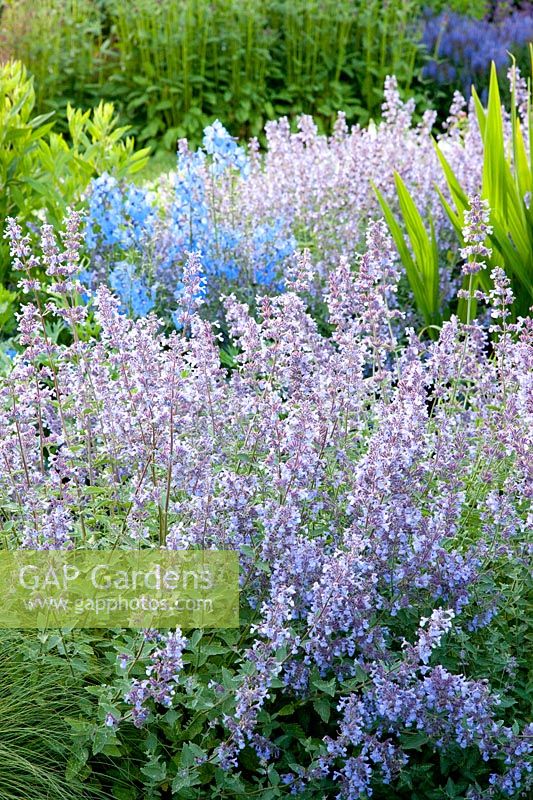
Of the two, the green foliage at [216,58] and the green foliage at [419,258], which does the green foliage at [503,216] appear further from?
the green foliage at [216,58]

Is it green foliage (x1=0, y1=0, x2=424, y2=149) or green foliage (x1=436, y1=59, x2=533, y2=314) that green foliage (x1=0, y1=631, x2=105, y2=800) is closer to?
green foliage (x1=436, y1=59, x2=533, y2=314)

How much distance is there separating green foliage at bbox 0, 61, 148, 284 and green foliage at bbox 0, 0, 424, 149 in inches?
154

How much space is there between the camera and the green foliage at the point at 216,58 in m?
9.07

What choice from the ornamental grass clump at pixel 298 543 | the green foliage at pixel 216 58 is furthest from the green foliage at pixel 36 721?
the green foliage at pixel 216 58

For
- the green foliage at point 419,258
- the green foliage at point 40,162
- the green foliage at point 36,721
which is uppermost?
the green foliage at point 40,162

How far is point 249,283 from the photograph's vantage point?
15.0 feet

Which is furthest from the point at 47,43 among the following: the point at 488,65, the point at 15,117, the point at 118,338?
the point at 118,338

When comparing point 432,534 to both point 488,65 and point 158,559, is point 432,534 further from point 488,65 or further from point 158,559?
point 488,65

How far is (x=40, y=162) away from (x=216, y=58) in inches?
184

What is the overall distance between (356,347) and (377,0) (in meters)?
8.09

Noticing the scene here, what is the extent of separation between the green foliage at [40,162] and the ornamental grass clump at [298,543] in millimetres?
1959

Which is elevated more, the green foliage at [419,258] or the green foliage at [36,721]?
the green foliage at [419,258]

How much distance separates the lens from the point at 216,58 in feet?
30.1

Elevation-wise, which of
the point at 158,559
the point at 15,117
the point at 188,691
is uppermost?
the point at 15,117
